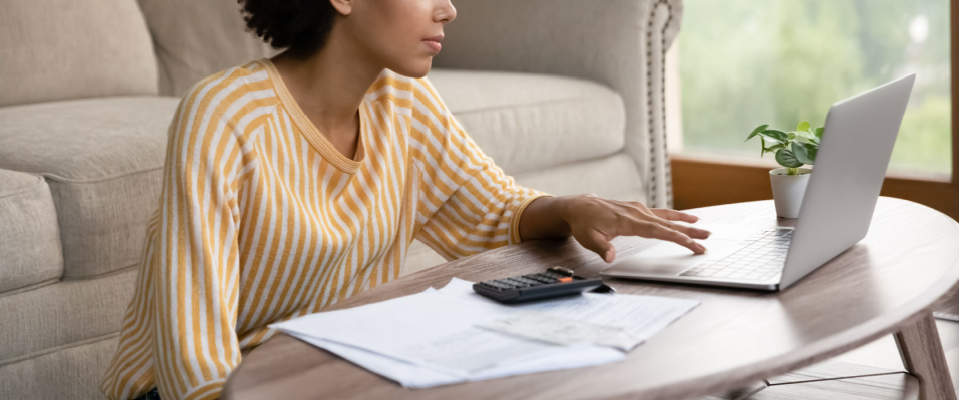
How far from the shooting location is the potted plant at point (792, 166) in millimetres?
976

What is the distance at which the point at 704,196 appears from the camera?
2.61 metres

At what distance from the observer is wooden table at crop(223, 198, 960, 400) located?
0.50 meters

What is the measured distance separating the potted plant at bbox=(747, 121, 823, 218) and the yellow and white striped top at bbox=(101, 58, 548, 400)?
0.29 m

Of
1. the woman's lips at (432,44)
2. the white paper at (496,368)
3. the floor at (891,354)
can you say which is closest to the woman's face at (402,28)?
the woman's lips at (432,44)

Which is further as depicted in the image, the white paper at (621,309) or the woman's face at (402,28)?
the woman's face at (402,28)

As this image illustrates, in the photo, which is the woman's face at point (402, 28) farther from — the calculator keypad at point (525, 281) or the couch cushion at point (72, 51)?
Answer: the couch cushion at point (72, 51)

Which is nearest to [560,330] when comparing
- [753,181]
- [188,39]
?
[188,39]

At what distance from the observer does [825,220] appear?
679 mm

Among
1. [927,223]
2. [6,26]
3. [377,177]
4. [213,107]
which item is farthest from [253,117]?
[6,26]

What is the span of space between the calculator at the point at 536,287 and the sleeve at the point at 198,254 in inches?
9.0

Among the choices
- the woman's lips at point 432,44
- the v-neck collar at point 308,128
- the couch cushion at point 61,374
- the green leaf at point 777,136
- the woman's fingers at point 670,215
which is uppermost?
the woman's lips at point 432,44

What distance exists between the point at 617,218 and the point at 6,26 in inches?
52.4

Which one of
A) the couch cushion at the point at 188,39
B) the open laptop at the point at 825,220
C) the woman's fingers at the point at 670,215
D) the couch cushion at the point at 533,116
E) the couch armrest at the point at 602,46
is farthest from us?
the couch armrest at the point at 602,46

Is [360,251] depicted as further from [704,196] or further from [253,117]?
[704,196]
